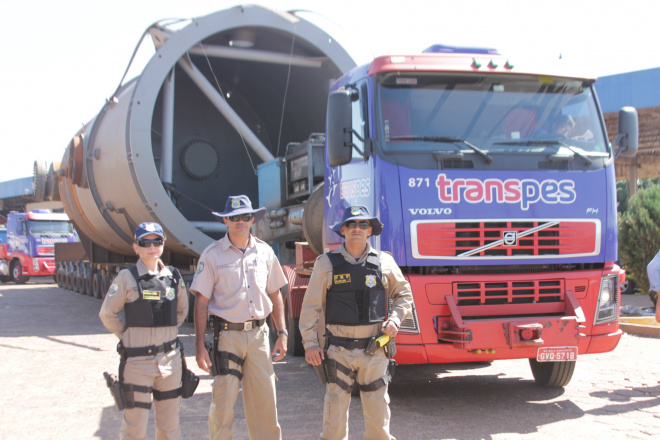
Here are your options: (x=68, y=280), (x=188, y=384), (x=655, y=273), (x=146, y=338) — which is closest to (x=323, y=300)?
(x=188, y=384)

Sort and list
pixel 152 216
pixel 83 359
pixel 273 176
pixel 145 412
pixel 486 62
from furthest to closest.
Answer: pixel 152 216 → pixel 273 176 → pixel 83 359 → pixel 486 62 → pixel 145 412

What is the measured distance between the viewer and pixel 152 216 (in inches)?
407

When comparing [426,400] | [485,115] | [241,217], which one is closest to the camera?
[241,217]

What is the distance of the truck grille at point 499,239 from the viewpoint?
5.37 meters

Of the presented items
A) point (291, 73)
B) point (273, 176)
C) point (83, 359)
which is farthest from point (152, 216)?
point (291, 73)

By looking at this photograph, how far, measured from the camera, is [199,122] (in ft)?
42.3

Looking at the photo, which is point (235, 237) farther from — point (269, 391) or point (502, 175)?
point (502, 175)

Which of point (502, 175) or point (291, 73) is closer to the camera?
point (502, 175)

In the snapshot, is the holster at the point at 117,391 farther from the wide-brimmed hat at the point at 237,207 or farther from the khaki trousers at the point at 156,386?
the wide-brimmed hat at the point at 237,207

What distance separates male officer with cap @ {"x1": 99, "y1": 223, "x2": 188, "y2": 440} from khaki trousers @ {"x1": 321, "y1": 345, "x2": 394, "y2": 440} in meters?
0.92

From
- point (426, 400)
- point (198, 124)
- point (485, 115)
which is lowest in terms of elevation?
point (426, 400)

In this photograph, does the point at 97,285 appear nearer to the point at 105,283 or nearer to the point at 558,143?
the point at 105,283

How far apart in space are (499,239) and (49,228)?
843 inches

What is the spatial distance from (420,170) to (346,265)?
1.50m
